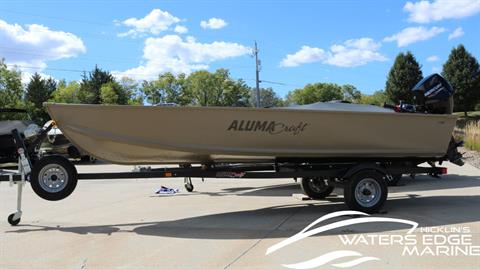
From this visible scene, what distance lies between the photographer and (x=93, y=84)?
214ft

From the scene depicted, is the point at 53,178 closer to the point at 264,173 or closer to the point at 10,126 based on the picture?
the point at 264,173

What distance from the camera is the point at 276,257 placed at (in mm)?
5285

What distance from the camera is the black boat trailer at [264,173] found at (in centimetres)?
696

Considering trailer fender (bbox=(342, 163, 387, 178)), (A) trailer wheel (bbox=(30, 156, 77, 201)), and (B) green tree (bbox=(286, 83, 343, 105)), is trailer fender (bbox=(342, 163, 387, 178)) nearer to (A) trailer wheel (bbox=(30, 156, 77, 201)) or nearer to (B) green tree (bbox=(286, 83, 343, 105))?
(A) trailer wheel (bbox=(30, 156, 77, 201))

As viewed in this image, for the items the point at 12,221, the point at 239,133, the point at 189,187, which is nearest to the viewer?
the point at 12,221

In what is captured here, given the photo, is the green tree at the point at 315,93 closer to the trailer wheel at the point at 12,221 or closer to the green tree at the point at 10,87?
the green tree at the point at 10,87

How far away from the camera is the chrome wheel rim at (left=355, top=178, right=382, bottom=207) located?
7706 mm

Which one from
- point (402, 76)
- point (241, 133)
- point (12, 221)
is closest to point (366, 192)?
point (241, 133)

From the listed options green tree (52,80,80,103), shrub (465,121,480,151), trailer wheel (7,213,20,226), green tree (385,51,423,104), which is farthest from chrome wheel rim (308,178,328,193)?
green tree (52,80,80,103)

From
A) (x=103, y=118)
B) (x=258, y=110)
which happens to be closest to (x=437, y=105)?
(x=258, y=110)

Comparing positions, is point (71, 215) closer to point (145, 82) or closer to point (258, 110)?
point (258, 110)

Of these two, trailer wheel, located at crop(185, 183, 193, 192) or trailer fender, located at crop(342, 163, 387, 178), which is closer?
trailer fender, located at crop(342, 163, 387, 178)

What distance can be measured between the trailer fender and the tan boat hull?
0.34 m

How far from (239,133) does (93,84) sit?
6089cm
